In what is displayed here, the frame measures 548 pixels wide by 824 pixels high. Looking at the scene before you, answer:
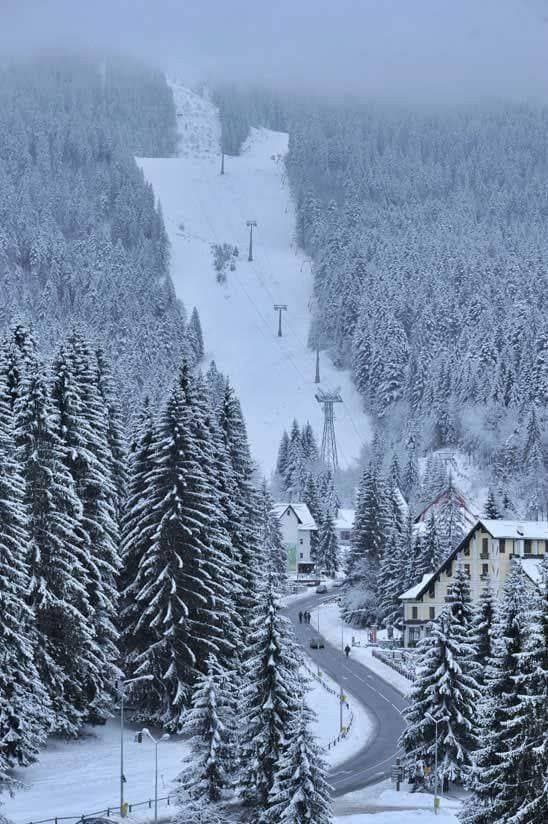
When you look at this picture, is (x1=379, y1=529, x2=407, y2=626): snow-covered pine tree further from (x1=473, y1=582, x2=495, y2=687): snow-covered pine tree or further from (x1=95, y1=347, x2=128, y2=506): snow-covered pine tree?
(x1=473, y1=582, x2=495, y2=687): snow-covered pine tree

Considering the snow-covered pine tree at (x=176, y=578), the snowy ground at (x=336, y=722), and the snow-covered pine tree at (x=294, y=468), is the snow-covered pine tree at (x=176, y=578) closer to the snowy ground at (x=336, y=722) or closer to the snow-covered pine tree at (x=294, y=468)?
the snowy ground at (x=336, y=722)

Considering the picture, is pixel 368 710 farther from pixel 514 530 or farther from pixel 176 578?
pixel 514 530

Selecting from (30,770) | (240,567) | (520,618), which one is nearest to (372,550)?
(240,567)

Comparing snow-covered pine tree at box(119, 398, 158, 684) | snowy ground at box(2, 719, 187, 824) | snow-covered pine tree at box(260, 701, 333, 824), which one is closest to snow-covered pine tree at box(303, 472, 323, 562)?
snow-covered pine tree at box(119, 398, 158, 684)

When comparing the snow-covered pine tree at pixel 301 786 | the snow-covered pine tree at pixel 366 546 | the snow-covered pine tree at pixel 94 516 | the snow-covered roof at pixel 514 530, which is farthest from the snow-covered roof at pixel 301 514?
the snow-covered pine tree at pixel 301 786

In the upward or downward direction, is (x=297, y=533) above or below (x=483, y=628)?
below

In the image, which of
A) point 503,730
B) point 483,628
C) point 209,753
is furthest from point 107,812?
point 483,628
